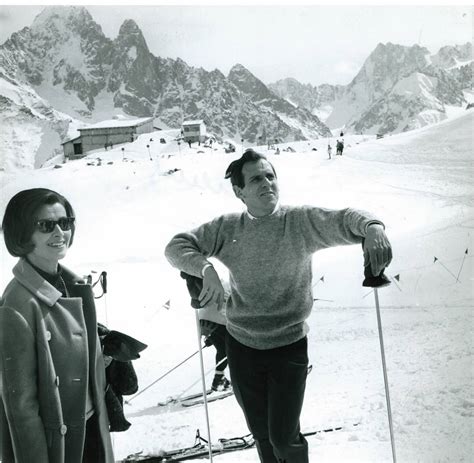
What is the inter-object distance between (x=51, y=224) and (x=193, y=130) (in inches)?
1651

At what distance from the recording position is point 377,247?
1716mm

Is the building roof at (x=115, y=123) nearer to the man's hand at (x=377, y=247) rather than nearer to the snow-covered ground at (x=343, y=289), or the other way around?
the snow-covered ground at (x=343, y=289)

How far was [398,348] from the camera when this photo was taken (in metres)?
4.83

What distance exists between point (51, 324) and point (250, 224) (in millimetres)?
843

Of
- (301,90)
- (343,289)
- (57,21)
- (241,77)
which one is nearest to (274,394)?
(343,289)

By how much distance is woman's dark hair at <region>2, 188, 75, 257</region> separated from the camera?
1.79 meters

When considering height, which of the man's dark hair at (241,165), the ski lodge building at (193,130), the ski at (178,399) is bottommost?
the ski at (178,399)

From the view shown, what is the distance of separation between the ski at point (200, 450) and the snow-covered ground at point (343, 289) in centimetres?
9

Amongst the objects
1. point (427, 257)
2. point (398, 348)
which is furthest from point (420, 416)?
point (427, 257)

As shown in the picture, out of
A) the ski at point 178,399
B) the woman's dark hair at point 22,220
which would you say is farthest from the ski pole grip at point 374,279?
the ski at point 178,399

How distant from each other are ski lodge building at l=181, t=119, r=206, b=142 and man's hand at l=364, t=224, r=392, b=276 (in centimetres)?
3947

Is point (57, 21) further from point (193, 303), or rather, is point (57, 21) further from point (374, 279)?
point (374, 279)

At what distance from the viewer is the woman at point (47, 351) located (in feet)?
5.38

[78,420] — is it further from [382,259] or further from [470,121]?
[470,121]
